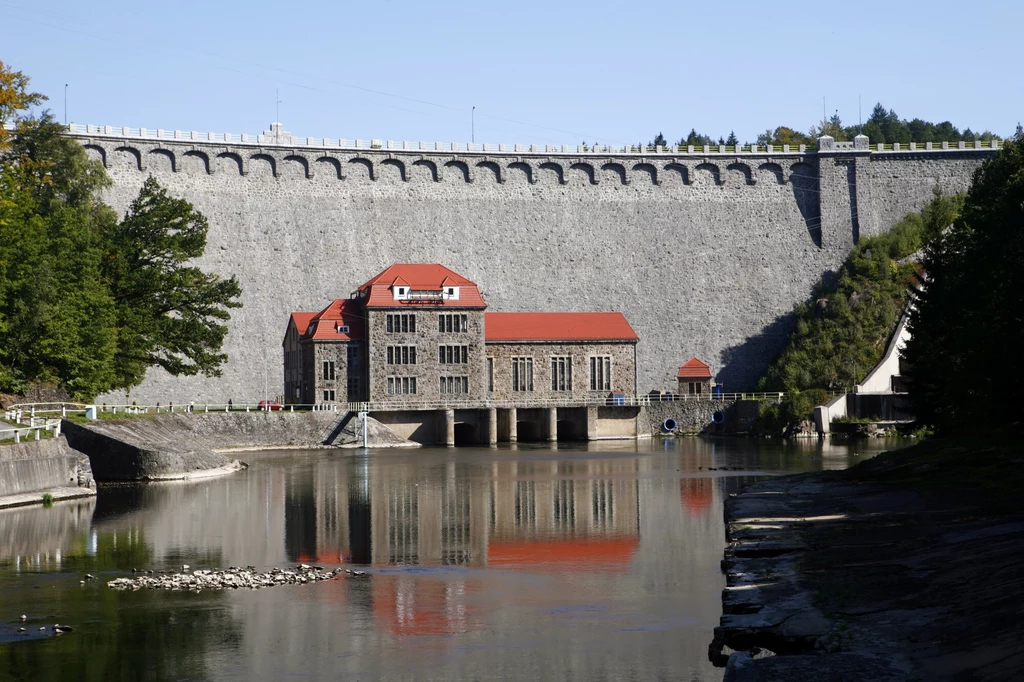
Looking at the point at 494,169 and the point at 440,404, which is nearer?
the point at 440,404

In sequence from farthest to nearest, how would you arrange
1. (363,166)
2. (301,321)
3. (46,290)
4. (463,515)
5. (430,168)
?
(430,168) → (363,166) → (301,321) → (46,290) → (463,515)

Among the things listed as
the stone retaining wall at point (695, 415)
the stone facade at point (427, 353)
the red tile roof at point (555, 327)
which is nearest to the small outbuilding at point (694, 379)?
the stone retaining wall at point (695, 415)

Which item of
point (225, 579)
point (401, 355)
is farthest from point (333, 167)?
point (225, 579)

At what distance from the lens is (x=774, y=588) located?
17.7m

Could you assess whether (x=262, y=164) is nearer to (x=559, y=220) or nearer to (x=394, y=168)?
(x=394, y=168)

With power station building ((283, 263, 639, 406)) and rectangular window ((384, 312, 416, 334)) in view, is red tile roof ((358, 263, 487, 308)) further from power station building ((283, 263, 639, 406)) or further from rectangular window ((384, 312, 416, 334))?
rectangular window ((384, 312, 416, 334))

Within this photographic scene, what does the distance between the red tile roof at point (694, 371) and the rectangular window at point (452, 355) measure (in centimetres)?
1830

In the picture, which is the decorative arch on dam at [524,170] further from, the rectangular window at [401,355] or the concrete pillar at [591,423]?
the rectangular window at [401,355]

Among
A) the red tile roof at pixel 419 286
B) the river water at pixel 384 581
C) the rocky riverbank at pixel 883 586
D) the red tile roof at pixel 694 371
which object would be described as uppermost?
the red tile roof at pixel 419 286

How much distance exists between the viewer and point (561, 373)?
77.5 m

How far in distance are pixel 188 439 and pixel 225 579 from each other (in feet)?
117

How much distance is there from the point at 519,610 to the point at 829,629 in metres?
6.42

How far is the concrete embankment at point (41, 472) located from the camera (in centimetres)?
3441

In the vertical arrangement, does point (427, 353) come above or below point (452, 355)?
above
